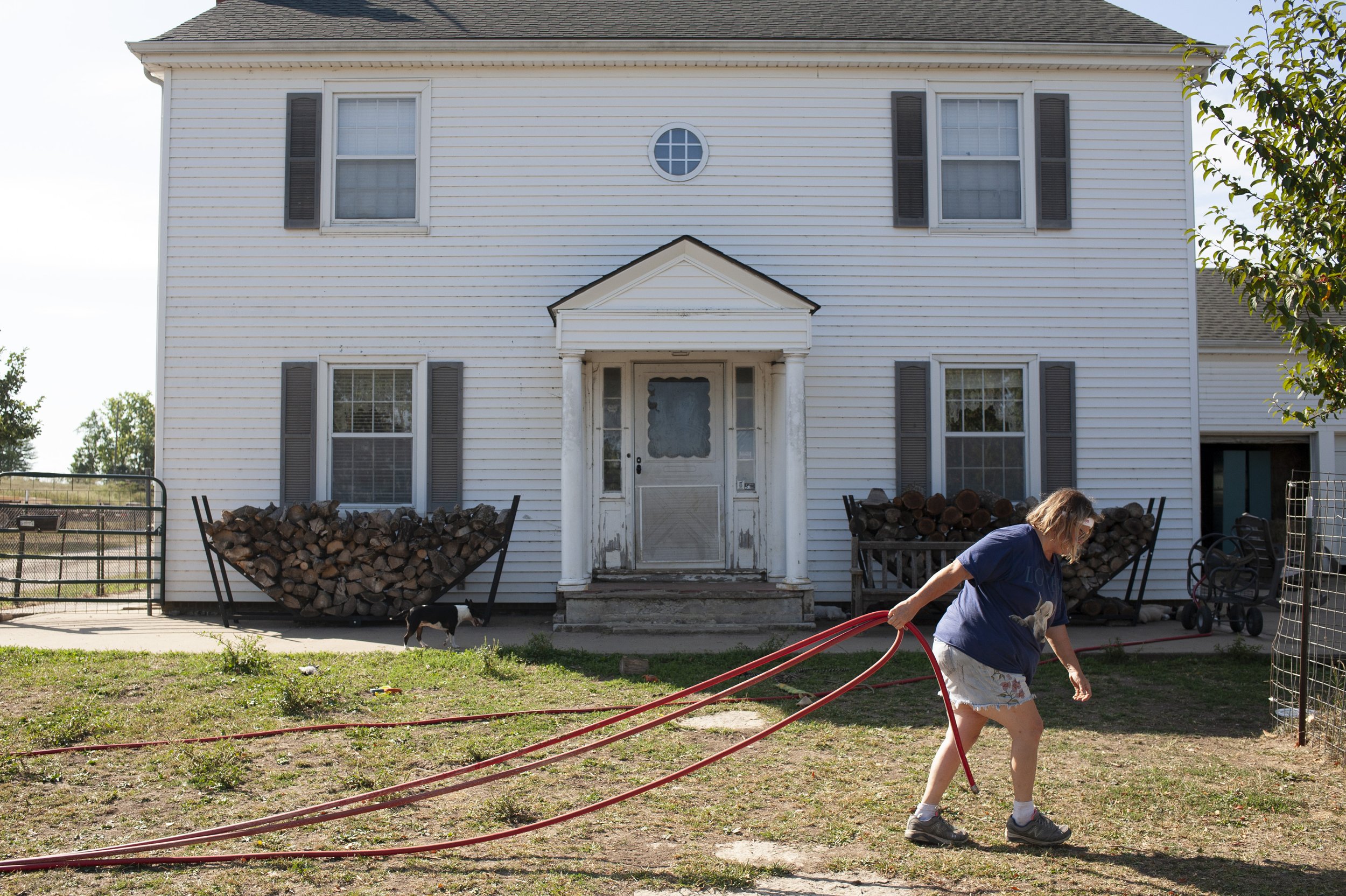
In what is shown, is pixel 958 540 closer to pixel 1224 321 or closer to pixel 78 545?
pixel 1224 321

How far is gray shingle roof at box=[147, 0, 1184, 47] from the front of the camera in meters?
10.9

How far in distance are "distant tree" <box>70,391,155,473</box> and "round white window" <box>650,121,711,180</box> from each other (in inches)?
3252

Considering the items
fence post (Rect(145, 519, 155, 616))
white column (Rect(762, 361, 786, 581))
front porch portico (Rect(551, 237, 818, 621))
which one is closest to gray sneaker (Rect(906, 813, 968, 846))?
front porch portico (Rect(551, 237, 818, 621))

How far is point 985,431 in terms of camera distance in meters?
11.0

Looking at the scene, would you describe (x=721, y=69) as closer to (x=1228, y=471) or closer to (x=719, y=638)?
(x=719, y=638)

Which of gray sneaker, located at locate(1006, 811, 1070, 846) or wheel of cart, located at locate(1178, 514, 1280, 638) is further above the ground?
→ wheel of cart, located at locate(1178, 514, 1280, 638)

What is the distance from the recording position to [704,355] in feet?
35.4

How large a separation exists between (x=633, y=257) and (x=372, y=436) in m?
3.53

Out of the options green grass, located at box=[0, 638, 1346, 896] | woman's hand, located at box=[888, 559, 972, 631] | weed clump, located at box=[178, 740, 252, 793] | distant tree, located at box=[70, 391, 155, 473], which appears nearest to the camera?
green grass, located at box=[0, 638, 1346, 896]

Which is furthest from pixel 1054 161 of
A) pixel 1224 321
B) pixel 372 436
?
pixel 372 436

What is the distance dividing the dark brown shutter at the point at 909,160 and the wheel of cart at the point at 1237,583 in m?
4.58

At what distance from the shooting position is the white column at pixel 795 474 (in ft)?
31.8

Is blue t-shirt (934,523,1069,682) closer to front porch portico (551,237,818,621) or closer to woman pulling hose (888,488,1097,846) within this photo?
woman pulling hose (888,488,1097,846)

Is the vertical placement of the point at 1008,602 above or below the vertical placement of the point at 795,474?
below
